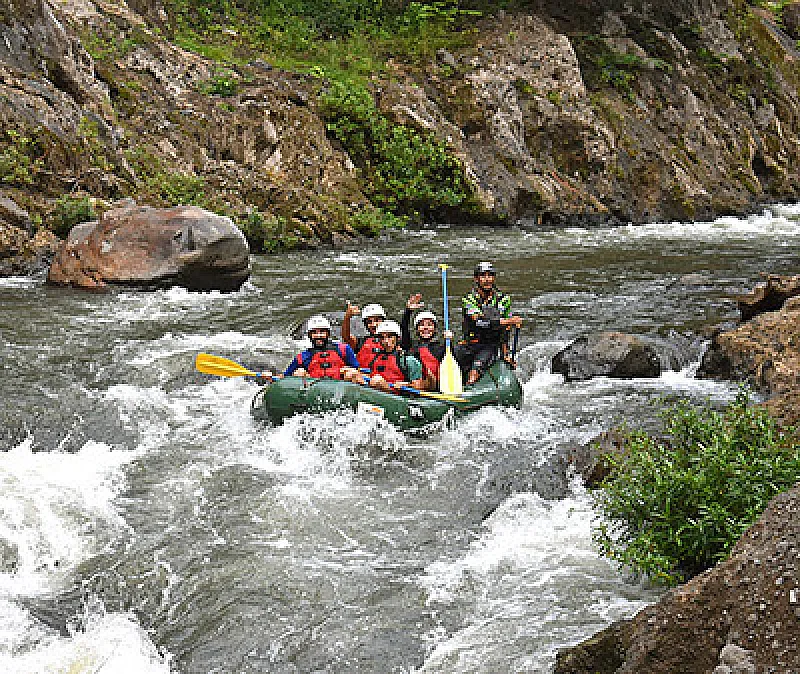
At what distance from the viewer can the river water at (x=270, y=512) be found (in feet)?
13.1

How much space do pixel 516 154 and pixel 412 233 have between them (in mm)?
4368

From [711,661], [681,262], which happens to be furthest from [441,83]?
[711,661]

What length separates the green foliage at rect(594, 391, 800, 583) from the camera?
363cm

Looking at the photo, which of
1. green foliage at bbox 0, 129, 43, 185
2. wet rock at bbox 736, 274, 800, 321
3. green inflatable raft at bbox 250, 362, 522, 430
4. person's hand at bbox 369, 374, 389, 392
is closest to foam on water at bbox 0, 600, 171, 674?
green inflatable raft at bbox 250, 362, 522, 430

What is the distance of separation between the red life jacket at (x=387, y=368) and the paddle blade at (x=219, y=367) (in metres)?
1.13

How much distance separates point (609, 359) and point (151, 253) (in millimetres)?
6720

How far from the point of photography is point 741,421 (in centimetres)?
415

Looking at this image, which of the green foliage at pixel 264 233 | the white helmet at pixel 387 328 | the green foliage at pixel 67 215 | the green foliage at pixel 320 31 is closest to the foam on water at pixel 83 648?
the white helmet at pixel 387 328

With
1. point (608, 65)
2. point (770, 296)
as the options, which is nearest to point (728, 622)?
point (770, 296)

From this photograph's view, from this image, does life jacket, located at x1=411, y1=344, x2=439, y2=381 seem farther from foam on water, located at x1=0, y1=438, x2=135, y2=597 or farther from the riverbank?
the riverbank

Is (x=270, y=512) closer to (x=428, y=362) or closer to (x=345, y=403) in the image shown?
(x=345, y=403)

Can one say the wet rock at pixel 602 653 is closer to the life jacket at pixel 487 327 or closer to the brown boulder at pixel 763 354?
the brown boulder at pixel 763 354

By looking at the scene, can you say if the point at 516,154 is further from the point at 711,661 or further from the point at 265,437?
the point at 711,661

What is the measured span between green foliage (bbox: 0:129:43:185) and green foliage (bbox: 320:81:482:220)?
7.14 m
